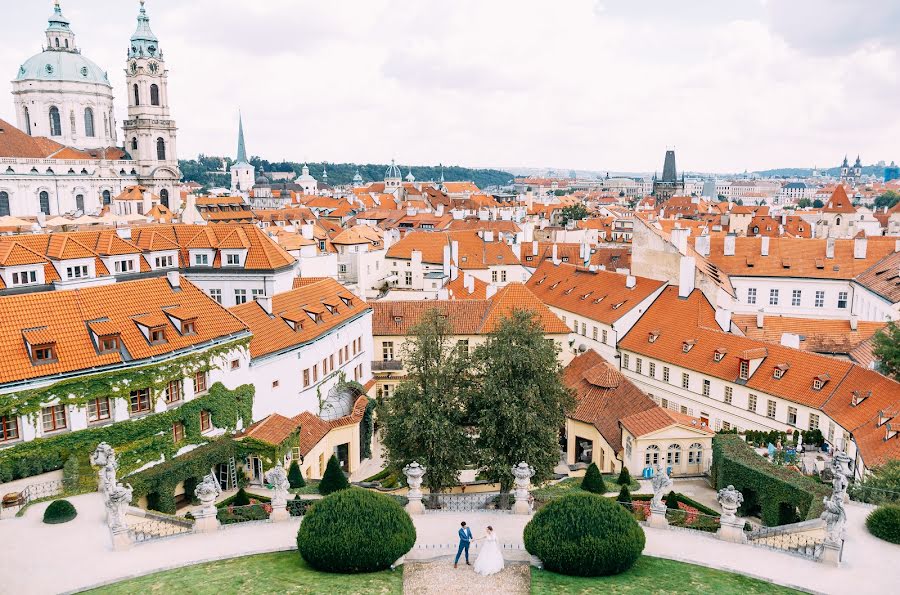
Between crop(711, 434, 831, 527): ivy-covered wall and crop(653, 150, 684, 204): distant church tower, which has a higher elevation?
crop(653, 150, 684, 204): distant church tower

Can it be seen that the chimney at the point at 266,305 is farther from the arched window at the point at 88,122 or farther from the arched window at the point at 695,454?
the arched window at the point at 88,122

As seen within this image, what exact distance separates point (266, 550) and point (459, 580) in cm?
607

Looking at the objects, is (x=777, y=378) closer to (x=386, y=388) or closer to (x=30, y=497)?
(x=386, y=388)


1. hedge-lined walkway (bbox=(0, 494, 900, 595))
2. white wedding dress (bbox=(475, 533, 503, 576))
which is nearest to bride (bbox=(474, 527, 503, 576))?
white wedding dress (bbox=(475, 533, 503, 576))

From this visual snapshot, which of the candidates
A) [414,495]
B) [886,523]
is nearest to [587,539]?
[414,495]

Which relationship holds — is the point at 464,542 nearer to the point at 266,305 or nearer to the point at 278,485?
the point at 278,485

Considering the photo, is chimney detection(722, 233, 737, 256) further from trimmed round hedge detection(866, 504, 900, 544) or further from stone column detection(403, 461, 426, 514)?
stone column detection(403, 461, 426, 514)

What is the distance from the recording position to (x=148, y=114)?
373ft

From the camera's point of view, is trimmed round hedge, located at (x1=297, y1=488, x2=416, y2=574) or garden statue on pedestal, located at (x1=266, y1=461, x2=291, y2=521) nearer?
trimmed round hedge, located at (x1=297, y1=488, x2=416, y2=574)

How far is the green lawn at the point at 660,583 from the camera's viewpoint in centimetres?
1769

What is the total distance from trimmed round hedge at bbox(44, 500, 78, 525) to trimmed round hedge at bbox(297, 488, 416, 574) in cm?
902

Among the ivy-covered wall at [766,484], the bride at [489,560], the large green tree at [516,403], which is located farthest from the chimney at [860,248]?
the bride at [489,560]

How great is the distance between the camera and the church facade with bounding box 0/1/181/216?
107m

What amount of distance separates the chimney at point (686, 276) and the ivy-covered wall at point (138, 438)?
28.5 m
